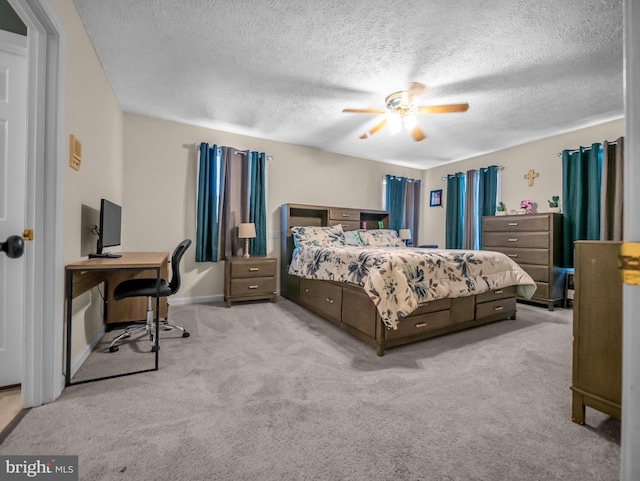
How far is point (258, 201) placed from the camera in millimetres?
4074

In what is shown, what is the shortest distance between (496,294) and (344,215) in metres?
2.37

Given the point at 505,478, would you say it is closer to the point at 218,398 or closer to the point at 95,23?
the point at 218,398

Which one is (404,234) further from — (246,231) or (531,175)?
(246,231)

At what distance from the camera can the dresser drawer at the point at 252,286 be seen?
139 inches

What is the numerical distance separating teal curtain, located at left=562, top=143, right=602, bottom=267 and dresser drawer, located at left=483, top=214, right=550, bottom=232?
424mm

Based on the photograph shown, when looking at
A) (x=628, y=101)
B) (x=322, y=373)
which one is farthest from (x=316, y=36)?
(x=322, y=373)

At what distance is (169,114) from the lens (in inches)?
136

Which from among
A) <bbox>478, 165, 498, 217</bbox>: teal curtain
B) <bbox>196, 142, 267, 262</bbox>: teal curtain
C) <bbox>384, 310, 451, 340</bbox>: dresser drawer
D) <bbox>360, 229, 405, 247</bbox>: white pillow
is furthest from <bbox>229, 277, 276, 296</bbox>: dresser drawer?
<bbox>478, 165, 498, 217</bbox>: teal curtain

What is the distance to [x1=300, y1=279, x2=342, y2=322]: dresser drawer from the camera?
109 inches

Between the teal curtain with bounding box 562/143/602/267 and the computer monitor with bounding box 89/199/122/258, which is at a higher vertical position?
the teal curtain with bounding box 562/143/602/267

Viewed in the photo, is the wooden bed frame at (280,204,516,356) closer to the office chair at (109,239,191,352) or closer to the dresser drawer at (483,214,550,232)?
the dresser drawer at (483,214,550,232)

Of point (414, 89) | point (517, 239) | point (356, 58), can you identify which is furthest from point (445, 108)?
point (517, 239)

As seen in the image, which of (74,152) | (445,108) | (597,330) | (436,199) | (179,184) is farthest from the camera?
(436,199)

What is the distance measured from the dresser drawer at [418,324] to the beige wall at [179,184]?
102 inches
